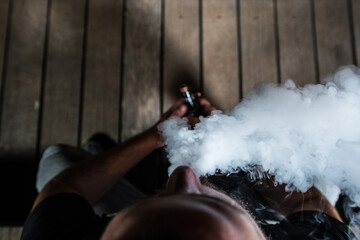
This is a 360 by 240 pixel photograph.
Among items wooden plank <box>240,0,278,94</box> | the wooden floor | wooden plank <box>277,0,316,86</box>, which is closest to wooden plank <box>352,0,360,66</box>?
the wooden floor

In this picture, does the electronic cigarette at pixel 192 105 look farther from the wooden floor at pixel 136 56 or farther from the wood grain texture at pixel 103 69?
the wood grain texture at pixel 103 69

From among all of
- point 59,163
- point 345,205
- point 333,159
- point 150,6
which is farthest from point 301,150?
point 150,6

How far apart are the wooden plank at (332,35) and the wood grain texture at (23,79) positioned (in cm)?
113

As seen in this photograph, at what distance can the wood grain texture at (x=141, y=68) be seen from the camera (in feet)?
4.23

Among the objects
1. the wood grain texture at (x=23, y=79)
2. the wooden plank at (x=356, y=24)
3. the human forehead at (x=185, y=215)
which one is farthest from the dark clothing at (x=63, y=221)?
the wooden plank at (x=356, y=24)

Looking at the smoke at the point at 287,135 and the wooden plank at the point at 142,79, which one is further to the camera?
the wooden plank at the point at 142,79

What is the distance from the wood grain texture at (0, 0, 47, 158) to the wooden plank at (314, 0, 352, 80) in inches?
44.6

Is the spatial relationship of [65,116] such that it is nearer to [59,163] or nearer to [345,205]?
[59,163]

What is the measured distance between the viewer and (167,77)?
132cm

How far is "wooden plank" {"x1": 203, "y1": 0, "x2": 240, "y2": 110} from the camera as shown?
1309mm

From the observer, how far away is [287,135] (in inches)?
24.0

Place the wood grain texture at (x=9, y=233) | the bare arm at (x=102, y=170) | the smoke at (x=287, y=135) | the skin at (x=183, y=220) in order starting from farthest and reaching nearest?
1. the wood grain texture at (x=9, y=233)
2. the bare arm at (x=102, y=170)
3. the smoke at (x=287, y=135)
4. the skin at (x=183, y=220)

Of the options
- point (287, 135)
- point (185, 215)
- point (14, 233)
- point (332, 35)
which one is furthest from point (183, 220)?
point (332, 35)

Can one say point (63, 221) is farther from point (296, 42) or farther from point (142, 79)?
point (296, 42)
